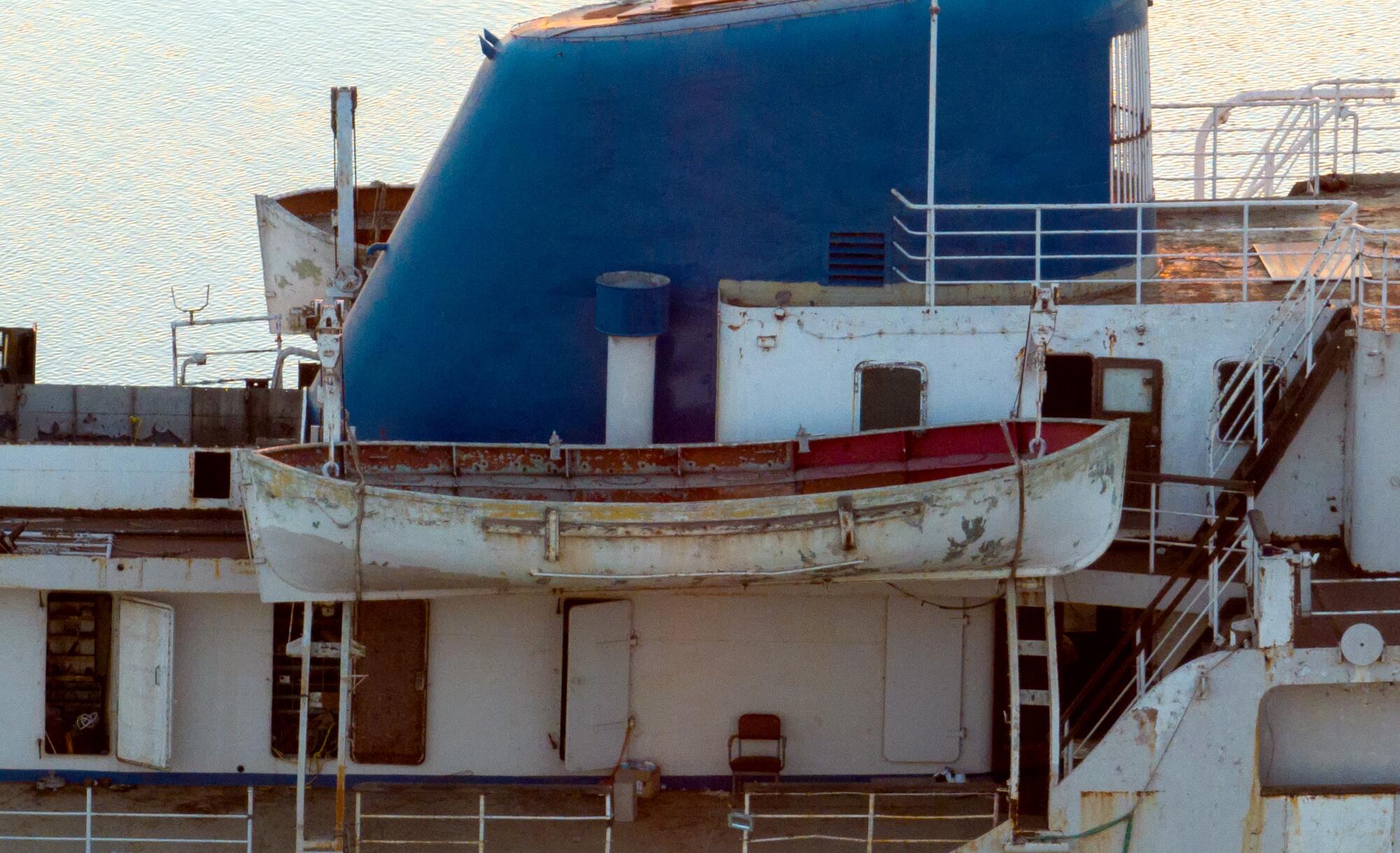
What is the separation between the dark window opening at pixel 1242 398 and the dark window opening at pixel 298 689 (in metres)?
6.84

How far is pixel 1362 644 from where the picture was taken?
492 inches

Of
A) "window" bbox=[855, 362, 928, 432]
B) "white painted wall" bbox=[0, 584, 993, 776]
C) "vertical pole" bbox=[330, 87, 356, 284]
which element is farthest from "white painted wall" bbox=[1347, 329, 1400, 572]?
"vertical pole" bbox=[330, 87, 356, 284]

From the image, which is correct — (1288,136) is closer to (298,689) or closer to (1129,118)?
(1129,118)

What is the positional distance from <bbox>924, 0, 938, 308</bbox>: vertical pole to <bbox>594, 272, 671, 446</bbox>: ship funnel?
193 cm

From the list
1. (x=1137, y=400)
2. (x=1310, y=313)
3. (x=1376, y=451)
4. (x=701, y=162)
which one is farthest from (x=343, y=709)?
(x=1376, y=451)

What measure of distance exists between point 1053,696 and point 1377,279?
15.8ft

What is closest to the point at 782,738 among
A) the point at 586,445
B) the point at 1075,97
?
the point at 586,445

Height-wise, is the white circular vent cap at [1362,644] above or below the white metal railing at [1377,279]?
below

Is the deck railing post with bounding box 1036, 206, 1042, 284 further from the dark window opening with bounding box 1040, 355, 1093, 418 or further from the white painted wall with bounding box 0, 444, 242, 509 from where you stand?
the white painted wall with bounding box 0, 444, 242, 509

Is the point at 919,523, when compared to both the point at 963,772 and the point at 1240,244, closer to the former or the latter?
the point at 963,772

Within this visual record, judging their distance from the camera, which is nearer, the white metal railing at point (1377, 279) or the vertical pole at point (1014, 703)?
the vertical pole at point (1014, 703)

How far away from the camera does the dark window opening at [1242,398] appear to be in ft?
46.7

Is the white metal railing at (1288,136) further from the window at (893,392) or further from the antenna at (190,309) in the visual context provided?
the antenna at (190,309)

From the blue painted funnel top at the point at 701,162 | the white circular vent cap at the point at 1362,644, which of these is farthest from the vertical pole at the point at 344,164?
the white circular vent cap at the point at 1362,644
